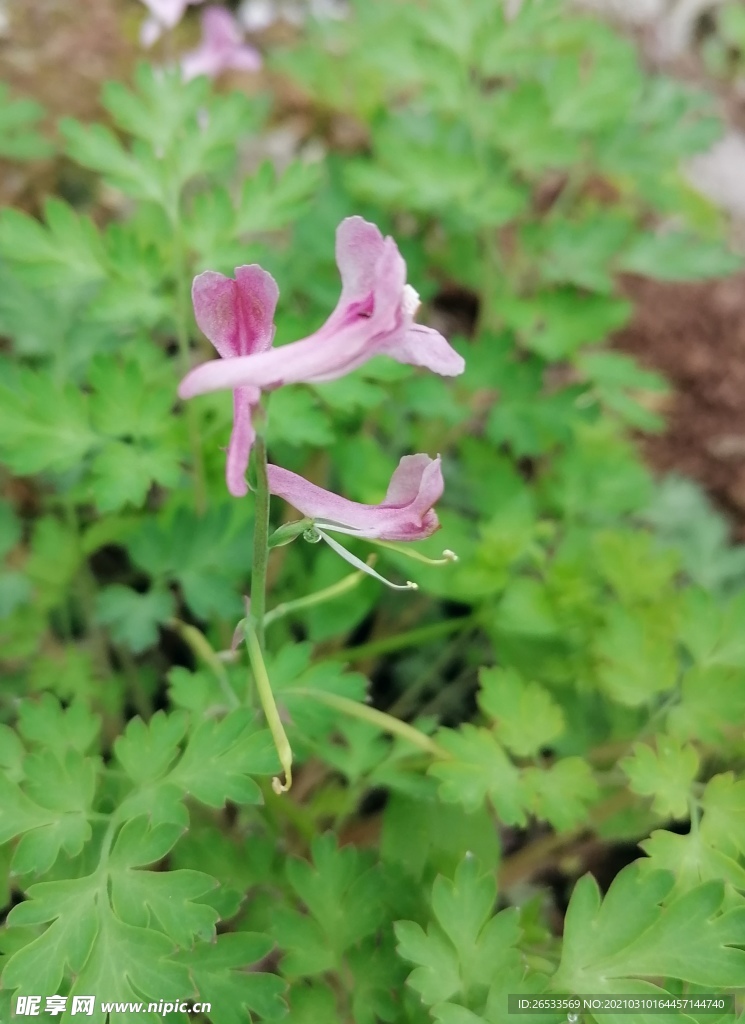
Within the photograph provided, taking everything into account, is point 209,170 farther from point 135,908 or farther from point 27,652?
point 135,908

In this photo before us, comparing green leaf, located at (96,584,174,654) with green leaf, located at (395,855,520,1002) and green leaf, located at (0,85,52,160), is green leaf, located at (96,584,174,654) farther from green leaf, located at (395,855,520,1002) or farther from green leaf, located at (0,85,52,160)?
green leaf, located at (0,85,52,160)

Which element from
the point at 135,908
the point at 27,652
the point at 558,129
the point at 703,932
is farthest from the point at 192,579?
the point at 558,129

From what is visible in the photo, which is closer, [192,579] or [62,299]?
[192,579]

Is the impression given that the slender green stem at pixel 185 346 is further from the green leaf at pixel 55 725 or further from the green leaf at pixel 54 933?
the green leaf at pixel 54 933

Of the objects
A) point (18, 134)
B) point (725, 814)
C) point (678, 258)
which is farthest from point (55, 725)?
point (678, 258)

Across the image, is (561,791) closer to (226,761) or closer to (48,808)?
(226,761)

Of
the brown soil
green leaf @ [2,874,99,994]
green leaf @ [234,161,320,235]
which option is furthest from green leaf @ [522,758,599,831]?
the brown soil

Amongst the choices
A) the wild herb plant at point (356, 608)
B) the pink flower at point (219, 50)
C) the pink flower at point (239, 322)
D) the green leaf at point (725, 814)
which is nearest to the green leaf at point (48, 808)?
the wild herb plant at point (356, 608)

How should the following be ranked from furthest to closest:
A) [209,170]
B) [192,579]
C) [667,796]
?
[209,170] < [192,579] < [667,796]
